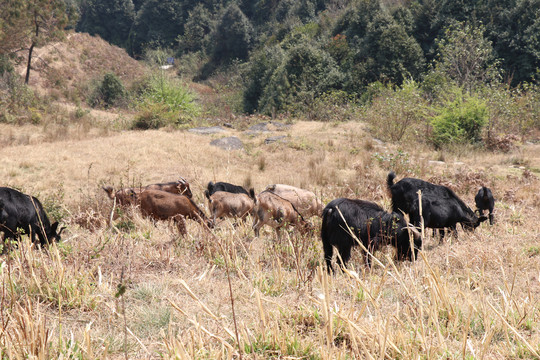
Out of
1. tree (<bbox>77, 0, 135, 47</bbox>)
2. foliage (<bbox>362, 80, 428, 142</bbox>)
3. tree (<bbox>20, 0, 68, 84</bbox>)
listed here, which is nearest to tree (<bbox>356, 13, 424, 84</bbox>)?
foliage (<bbox>362, 80, 428, 142</bbox>)

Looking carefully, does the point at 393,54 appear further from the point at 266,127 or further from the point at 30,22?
the point at 30,22

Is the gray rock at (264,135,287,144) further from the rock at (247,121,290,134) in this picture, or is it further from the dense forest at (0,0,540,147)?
the dense forest at (0,0,540,147)

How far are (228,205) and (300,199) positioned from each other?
3.45 feet

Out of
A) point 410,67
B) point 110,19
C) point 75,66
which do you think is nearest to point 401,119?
point 410,67

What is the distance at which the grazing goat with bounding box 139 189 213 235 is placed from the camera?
6066 millimetres

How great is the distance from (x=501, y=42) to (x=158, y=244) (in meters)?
26.5

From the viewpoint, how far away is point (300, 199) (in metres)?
6.68

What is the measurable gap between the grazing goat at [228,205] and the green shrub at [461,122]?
9958 millimetres

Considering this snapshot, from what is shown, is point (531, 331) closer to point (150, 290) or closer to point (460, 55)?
point (150, 290)

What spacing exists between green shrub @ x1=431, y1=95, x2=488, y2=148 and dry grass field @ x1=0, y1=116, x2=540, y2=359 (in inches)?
49.4

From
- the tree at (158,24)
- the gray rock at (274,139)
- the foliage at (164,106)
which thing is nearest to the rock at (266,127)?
the gray rock at (274,139)

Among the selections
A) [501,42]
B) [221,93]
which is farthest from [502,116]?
[221,93]

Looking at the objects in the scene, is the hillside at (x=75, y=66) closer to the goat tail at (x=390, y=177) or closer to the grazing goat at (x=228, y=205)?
the grazing goat at (x=228, y=205)

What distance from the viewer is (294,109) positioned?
23.8 m
